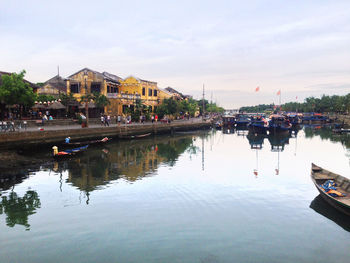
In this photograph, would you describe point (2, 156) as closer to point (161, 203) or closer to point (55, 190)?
point (55, 190)

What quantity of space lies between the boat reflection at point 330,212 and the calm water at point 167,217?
4cm

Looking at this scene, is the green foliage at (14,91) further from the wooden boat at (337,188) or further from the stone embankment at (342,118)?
the stone embankment at (342,118)

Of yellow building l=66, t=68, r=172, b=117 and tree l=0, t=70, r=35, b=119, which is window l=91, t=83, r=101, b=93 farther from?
tree l=0, t=70, r=35, b=119

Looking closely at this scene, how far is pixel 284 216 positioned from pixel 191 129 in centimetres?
5263

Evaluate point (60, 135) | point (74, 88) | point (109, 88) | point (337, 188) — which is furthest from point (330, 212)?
point (74, 88)

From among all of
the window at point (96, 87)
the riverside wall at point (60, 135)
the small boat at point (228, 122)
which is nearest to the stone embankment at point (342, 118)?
the small boat at point (228, 122)

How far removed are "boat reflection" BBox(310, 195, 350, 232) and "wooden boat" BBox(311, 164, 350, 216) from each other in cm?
42

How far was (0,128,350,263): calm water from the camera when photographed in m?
10.2

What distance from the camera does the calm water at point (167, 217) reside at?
1021 centimetres

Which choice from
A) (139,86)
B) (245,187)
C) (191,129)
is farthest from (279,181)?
(191,129)

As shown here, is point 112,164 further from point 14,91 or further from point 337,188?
point 337,188

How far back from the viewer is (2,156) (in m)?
24.0

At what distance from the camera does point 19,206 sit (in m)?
14.7

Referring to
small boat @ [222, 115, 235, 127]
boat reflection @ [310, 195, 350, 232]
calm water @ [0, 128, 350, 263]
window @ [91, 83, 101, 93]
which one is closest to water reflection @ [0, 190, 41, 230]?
calm water @ [0, 128, 350, 263]
